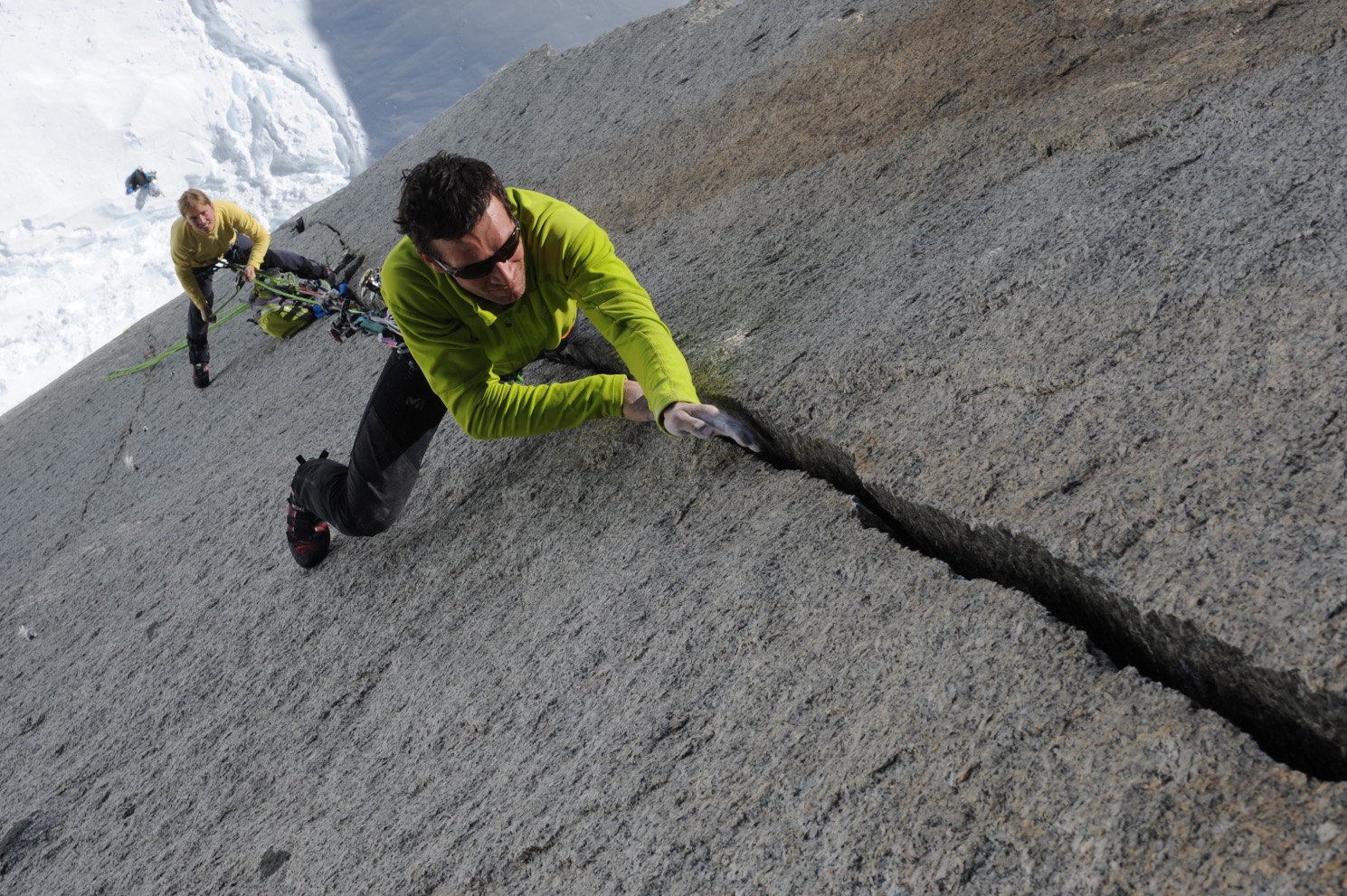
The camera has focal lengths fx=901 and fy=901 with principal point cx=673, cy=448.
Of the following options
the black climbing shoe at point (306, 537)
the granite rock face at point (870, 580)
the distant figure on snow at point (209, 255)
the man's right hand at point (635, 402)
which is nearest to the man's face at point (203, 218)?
the distant figure on snow at point (209, 255)

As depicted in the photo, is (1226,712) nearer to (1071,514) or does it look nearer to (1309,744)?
(1309,744)

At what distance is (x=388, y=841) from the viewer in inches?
81.3

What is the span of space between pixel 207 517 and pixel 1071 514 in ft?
12.2

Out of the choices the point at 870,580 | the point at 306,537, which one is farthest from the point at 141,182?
the point at 870,580

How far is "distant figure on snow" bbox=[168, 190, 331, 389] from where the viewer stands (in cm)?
578

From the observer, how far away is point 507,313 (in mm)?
2629

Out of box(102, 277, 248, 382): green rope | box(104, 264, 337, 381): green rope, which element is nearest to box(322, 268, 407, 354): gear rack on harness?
box(104, 264, 337, 381): green rope

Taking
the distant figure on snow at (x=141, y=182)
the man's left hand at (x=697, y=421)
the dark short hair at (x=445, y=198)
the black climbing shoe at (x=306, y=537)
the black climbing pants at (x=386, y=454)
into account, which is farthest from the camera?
the distant figure on snow at (x=141, y=182)

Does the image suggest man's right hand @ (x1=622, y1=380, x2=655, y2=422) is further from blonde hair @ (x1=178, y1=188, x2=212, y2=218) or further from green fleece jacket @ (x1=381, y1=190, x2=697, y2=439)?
blonde hair @ (x1=178, y1=188, x2=212, y2=218)

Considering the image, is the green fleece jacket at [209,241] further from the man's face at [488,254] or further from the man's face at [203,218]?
the man's face at [488,254]

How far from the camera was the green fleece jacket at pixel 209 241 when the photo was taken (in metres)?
5.82

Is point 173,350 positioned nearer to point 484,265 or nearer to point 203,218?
point 203,218

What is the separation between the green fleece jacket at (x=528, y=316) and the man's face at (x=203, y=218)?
3876 mm

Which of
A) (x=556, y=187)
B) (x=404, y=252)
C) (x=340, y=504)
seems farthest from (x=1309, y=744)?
(x=556, y=187)
